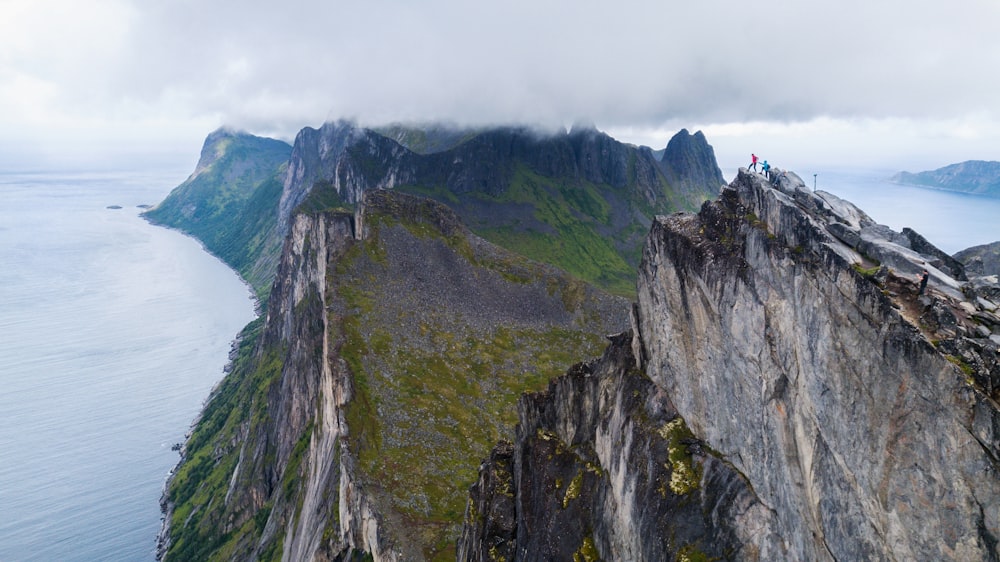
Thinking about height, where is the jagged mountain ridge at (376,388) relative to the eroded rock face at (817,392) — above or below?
below

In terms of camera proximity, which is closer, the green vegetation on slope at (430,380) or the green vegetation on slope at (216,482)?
the green vegetation on slope at (430,380)

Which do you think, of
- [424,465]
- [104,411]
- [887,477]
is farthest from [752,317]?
[104,411]

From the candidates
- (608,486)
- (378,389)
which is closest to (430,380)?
(378,389)

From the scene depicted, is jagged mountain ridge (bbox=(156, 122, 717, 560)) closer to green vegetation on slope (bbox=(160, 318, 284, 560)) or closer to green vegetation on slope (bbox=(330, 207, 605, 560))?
green vegetation on slope (bbox=(330, 207, 605, 560))

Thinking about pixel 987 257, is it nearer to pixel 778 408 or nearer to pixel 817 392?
pixel 778 408

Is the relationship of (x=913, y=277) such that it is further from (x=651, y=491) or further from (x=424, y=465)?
(x=424, y=465)

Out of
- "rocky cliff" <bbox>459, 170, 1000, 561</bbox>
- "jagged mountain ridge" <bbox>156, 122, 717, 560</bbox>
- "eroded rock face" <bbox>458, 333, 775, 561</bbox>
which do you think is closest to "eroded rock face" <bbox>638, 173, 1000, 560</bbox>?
"rocky cliff" <bbox>459, 170, 1000, 561</bbox>

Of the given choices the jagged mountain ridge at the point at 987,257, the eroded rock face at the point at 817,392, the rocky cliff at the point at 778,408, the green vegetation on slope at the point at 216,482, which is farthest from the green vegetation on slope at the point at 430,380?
the jagged mountain ridge at the point at 987,257

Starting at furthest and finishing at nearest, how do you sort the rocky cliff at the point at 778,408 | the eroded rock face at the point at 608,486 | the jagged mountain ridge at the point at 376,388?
the jagged mountain ridge at the point at 376,388
the eroded rock face at the point at 608,486
the rocky cliff at the point at 778,408

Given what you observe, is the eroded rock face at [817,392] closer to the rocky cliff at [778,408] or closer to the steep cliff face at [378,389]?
the rocky cliff at [778,408]
